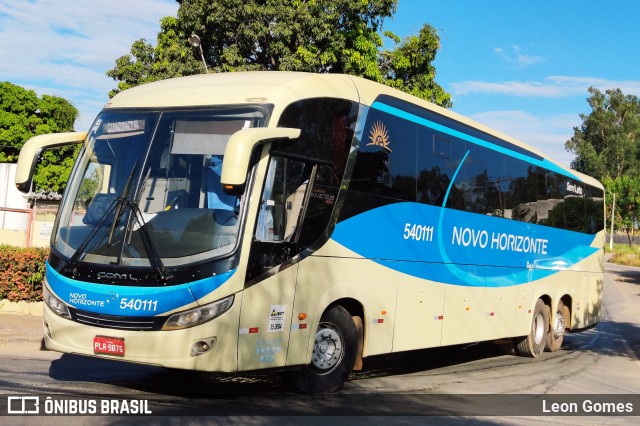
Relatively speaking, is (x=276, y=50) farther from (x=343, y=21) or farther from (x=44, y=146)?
(x=44, y=146)

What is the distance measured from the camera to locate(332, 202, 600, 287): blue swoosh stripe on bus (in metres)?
9.75

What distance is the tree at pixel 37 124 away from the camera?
179ft

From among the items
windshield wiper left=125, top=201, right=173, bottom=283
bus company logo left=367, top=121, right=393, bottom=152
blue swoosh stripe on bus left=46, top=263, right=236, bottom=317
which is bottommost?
blue swoosh stripe on bus left=46, top=263, right=236, bottom=317

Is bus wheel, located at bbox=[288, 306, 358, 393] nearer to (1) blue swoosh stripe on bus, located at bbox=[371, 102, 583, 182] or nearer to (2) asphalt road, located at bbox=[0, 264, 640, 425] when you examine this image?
(2) asphalt road, located at bbox=[0, 264, 640, 425]

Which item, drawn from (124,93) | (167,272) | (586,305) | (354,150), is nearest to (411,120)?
(354,150)

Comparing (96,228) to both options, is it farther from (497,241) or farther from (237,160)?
(497,241)

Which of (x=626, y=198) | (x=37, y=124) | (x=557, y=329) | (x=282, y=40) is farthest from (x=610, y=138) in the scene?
(x=557, y=329)

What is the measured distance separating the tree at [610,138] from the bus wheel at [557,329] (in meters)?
77.9

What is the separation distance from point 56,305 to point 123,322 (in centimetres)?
102

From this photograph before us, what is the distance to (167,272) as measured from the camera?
7.50 m

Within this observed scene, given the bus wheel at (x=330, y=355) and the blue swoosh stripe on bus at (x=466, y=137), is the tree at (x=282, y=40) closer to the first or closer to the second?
the blue swoosh stripe on bus at (x=466, y=137)

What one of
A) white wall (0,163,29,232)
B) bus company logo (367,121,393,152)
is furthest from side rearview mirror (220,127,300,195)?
white wall (0,163,29,232)

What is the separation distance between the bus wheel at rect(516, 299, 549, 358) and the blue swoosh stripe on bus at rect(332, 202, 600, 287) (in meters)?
0.75

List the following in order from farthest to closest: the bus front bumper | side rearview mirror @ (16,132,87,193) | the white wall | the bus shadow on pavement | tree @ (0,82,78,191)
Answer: tree @ (0,82,78,191) → the white wall → the bus shadow on pavement → side rearview mirror @ (16,132,87,193) → the bus front bumper
